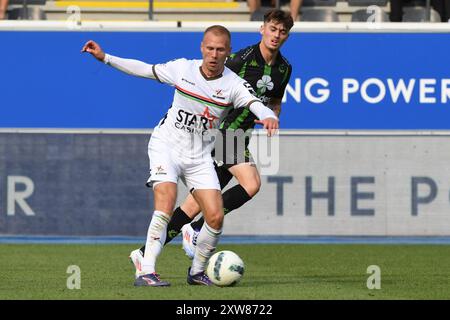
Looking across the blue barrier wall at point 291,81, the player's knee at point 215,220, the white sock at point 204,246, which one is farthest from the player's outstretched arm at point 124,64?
the blue barrier wall at point 291,81

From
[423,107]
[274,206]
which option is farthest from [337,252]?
[423,107]

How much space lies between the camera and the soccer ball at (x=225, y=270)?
10.2 metres

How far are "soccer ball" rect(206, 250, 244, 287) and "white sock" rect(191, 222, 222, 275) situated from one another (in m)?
0.16

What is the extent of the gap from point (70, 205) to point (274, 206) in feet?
9.62

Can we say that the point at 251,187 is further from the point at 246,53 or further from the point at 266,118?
the point at 266,118

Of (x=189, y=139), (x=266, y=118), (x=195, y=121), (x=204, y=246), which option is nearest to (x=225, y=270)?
(x=204, y=246)

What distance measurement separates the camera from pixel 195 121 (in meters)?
10.3

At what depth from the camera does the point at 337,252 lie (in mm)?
15453

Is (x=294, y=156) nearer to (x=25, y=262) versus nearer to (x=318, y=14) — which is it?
(x=318, y=14)

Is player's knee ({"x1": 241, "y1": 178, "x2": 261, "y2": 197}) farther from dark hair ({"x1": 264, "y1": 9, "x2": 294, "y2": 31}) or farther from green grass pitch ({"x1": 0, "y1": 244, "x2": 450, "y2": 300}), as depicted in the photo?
dark hair ({"x1": 264, "y1": 9, "x2": 294, "y2": 31})

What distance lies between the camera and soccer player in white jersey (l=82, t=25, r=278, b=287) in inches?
400

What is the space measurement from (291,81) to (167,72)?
7.76 m

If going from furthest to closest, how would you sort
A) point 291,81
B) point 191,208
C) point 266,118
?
1. point 291,81
2. point 191,208
3. point 266,118

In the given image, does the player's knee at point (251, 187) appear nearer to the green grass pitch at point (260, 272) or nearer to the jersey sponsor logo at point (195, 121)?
the green grass pitch at point (260, 272)
